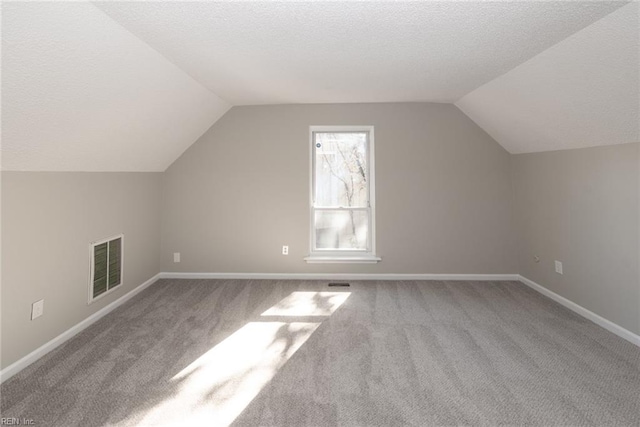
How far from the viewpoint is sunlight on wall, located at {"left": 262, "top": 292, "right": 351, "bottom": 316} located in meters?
2.97

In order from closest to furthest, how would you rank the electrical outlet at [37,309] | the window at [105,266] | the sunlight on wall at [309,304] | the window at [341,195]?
the electrical outlet at [37,309] → the window at [105,266] → the sunlight on wall at [309,304] → the window at [341,195]

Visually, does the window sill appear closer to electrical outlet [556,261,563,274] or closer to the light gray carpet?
the light gray carpet

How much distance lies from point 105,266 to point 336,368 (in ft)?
7.96

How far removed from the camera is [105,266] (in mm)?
2953

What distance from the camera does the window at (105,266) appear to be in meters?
2.78

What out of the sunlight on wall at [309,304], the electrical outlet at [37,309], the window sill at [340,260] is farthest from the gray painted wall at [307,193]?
the electrical outlet at [37,309]

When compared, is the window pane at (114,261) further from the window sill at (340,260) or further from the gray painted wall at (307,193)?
the window sill at (340,260)

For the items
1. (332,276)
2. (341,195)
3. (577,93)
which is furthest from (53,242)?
(577,93)

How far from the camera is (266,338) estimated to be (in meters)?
2.48

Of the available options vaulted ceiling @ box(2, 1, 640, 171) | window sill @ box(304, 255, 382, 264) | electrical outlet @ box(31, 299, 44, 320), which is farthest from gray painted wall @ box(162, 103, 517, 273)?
electrical outlet @ box(31, 299, 44, 320)

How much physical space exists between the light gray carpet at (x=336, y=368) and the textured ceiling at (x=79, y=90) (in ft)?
4.80

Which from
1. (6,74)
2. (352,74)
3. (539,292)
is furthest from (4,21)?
(539,292)

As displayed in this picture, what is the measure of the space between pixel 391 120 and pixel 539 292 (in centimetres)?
264

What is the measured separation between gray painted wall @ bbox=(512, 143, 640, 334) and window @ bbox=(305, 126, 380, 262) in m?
1.86
